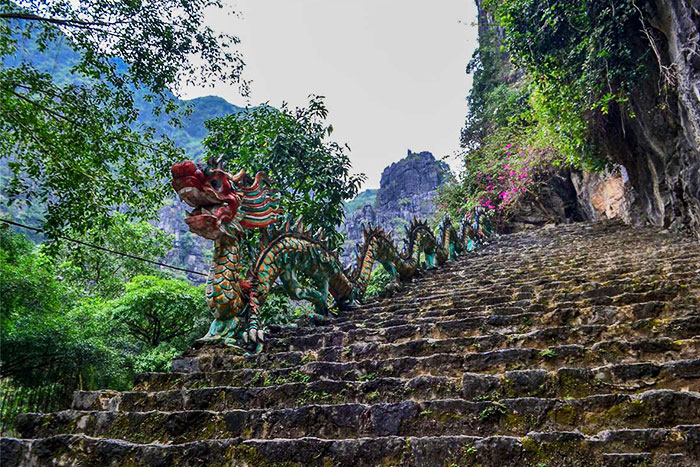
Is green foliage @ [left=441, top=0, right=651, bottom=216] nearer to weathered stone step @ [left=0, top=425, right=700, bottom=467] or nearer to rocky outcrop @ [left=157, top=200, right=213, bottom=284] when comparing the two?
weathered stone step @ [left=0, top=425, right=700, bottom=467]

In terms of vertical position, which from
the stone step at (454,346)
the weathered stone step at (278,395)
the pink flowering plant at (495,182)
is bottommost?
the weathered stone step at (278,395)

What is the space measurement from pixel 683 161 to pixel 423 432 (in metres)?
6.64

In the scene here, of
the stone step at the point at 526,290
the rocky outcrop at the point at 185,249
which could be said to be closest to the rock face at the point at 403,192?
the rocky outcrop at the point at 185,249

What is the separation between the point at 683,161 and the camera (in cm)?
636

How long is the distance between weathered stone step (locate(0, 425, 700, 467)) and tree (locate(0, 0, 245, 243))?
4341 millimetres

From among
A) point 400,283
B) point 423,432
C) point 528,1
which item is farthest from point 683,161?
point 423,432

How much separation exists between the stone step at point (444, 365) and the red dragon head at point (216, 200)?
1301mm

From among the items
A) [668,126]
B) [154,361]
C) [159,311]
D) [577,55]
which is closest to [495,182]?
[577,55]

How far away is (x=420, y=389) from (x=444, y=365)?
15.7 inches

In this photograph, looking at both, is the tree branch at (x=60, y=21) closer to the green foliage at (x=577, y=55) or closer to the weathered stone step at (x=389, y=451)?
the weathered stone step at (x=389, y=451)

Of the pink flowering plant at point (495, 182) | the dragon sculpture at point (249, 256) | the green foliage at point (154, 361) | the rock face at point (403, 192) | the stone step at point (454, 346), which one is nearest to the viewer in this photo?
the stone step at point (454, 346)

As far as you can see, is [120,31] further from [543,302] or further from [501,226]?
[501,226]

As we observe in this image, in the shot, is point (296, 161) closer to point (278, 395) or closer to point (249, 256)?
point (249, 256)

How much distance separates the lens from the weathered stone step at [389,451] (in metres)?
1.62
